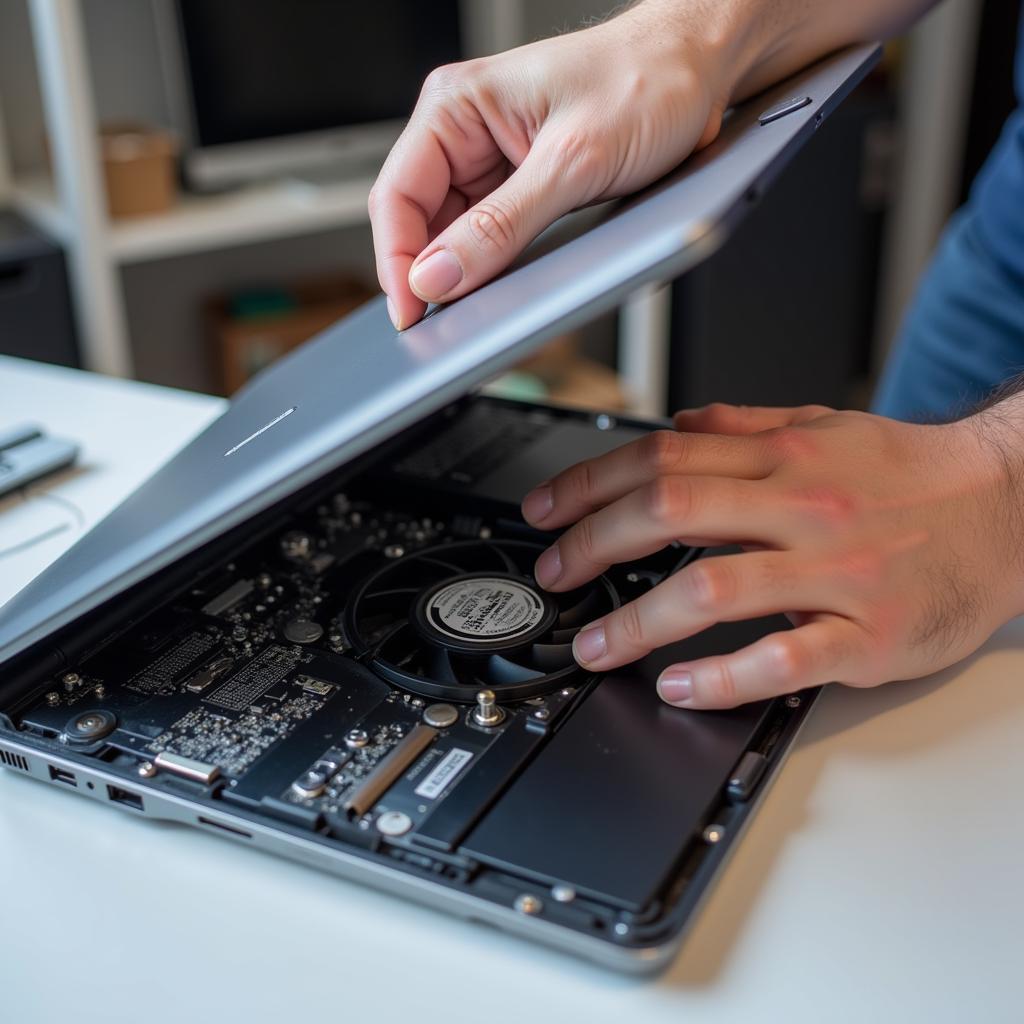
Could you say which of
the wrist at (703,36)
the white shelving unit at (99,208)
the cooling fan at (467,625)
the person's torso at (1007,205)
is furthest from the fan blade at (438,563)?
the white shelving unit at (99,208)

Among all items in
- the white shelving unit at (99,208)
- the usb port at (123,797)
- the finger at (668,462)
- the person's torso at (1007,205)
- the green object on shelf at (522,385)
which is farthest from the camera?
the green object on shelf at (522,385)

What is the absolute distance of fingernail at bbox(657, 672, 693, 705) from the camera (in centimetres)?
67

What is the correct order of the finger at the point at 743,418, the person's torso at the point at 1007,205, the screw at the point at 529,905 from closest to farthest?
the screw at the point at 529,905
the finger at the point at 743,418
the person's torso at the point at 1007,205

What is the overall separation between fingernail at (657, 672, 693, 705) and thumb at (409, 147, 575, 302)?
29 centimetres

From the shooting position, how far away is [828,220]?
287 centimetres

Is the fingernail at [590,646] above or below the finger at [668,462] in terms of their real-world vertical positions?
below

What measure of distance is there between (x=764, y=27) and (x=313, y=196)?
153 centimetres

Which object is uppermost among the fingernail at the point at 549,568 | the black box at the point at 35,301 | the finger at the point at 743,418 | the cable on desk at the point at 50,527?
the finger at the point at 743,418

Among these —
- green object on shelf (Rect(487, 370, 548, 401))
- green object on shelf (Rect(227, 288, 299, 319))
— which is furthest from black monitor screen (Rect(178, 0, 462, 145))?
green object on shelf (Rect(487, 370, 548, 401))

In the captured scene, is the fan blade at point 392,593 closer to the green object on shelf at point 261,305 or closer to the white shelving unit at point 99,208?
the white shelving unit at point 99,208

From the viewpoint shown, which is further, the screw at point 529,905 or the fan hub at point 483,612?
the fan hub at point 483,612

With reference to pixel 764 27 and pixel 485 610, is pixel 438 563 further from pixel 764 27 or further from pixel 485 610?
pixel 764 27

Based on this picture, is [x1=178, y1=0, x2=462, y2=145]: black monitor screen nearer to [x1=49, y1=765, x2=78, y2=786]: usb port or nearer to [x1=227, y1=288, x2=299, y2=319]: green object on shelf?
[x1=227, y1=288, x2=299, y2=319]: green object on shelf

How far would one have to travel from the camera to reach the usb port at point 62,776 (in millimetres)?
669
